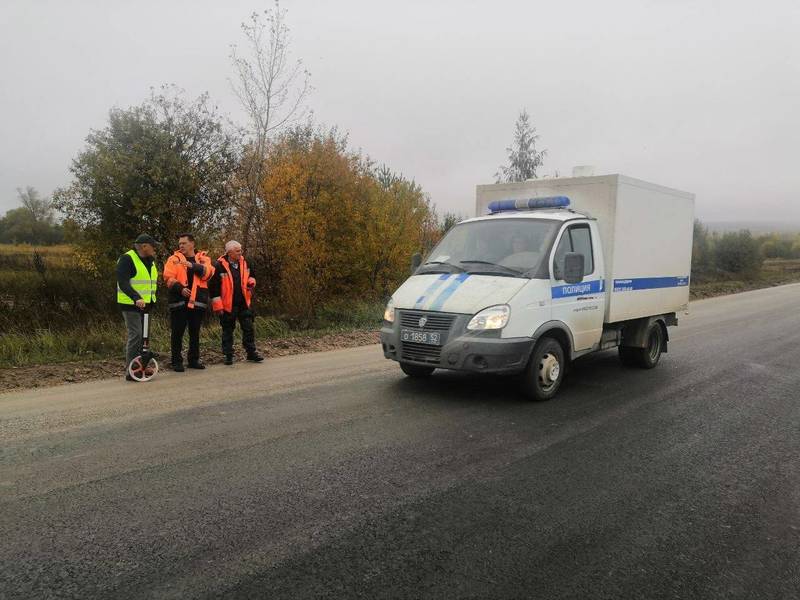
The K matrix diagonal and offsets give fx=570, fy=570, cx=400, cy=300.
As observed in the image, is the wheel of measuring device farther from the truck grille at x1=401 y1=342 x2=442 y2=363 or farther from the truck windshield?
the truck windshield

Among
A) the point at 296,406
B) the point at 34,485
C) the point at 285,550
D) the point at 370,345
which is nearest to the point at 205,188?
the point at 370,345

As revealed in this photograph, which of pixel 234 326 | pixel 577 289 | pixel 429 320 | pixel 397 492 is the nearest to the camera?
pixel 397 492

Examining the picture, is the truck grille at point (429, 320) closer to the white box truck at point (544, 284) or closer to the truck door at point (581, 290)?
the white box truck at point (544, 284)

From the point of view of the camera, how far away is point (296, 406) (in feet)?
19.6

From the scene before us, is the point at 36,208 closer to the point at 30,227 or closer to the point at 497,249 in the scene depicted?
the point at 30,227

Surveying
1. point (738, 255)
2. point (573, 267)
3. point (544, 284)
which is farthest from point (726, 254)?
point (544, 284)

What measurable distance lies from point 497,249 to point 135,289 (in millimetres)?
4658

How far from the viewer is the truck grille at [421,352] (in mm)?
6094

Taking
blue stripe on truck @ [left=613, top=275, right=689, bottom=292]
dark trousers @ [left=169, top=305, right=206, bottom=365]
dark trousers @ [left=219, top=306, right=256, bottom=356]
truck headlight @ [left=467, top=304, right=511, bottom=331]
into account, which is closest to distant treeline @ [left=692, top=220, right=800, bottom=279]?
blue stripe on truck @ [left=613, top=275, right=689, bottom=292]

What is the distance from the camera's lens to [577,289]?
6719mm

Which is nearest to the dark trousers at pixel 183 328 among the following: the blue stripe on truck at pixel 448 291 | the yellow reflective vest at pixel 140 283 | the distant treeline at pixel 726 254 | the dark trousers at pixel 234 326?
the dark trousers at pixel 234 326

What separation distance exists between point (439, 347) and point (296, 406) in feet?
5.33

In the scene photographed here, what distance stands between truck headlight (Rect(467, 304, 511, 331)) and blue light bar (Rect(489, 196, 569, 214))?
6.85ft

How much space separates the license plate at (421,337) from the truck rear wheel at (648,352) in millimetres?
3650
